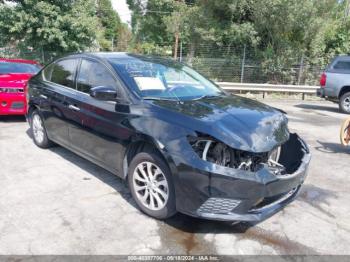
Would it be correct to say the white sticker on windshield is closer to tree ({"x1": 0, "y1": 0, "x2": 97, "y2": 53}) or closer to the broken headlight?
the broken headlight

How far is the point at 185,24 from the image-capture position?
770 inches

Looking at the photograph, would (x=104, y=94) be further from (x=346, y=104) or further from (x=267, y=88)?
(x=267, y=88)

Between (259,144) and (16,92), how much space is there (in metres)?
6.14

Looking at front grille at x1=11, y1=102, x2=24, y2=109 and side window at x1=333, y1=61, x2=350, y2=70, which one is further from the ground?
side window at x1=333, y1=61, x2=350, y2=70

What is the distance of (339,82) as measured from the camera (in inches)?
457

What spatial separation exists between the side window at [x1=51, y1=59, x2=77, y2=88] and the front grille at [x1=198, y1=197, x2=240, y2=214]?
2.76 metres

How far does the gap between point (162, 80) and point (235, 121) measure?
128 cm

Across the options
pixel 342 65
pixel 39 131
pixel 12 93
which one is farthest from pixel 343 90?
pixel 12 93

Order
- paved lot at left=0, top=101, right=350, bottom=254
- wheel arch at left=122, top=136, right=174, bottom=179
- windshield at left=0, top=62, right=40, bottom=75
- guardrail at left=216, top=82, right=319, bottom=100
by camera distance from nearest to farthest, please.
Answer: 1. paved lot at left=0, top=101, right=350, bottom=254
2. wheel arch at left=122, top=136, right=174, bottom=179
3. windshield at left=0, top=62, right=40, bottom=75
4. guardrail at left=216, top=82, right=319, bottom=100

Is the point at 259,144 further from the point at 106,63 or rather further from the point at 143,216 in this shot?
the point at 106,63

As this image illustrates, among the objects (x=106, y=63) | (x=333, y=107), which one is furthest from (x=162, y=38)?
(x=106, y=63)

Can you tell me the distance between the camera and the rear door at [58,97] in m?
5.02

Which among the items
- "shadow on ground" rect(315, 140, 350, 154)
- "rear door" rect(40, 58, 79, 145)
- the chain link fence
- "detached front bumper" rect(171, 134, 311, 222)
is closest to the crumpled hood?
"detached front bumper" rect(171, 134, 311, 222)

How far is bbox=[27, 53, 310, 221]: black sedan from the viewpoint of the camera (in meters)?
3.24
